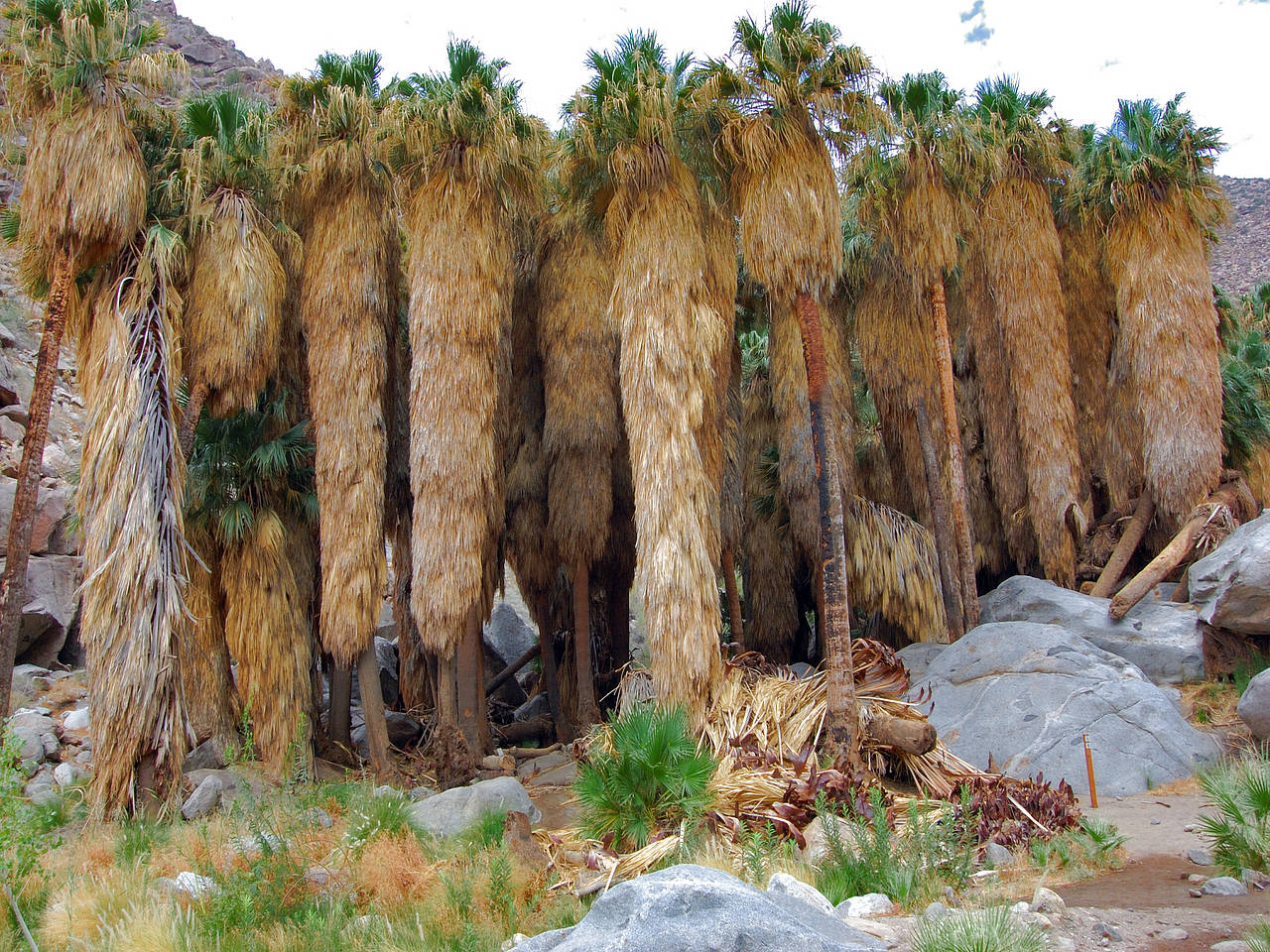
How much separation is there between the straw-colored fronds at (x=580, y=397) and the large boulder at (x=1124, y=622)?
7.75 meters

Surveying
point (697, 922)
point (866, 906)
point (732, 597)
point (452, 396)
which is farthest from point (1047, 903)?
point (732, 597)


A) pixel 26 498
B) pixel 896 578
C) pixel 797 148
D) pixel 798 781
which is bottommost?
pixel 798 781

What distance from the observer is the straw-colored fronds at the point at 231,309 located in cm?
1425

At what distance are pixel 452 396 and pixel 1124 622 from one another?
12310 mm

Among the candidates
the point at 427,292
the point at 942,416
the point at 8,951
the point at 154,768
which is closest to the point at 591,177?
the point at 427,292

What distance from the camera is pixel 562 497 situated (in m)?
17.2

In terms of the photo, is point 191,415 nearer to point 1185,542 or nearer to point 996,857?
point 996,857

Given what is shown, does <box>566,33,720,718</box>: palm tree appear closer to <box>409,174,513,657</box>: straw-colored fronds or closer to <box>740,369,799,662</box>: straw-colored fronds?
<box>409,174,513,657</box>: straw-colored fronds

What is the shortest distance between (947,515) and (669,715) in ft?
31.2

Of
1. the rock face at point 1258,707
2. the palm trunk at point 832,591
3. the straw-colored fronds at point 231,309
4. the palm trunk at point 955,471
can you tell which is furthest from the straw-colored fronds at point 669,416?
the rock face at point 1258,707

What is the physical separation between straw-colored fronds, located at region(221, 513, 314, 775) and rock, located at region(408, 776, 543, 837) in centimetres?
460

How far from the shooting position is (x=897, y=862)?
310 inches

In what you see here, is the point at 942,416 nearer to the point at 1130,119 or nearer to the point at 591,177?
the point at 1130,119

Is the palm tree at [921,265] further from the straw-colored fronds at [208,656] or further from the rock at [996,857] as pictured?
the straw-colored fronds at [208,656]
